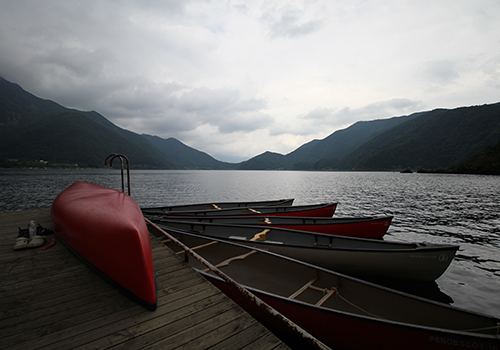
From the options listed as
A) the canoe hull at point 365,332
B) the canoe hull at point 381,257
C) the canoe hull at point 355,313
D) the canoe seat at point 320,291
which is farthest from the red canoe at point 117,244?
the canoe hull at point 381,257

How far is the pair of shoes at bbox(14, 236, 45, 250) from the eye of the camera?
525 cm

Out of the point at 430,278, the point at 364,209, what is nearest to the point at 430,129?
the point at 364,209

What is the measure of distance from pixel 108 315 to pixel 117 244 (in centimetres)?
97

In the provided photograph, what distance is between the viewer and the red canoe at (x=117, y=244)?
3.14 metres

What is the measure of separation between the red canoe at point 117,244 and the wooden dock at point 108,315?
220mm

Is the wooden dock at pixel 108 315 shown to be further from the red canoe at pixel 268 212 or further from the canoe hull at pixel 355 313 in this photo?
the red canoe at pixel 268 212

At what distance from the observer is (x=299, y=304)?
4004mm

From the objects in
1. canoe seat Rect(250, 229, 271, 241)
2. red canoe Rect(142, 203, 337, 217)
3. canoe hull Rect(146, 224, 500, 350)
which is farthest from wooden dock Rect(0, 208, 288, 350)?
red canoe Rect(142, 203, 337, 217)

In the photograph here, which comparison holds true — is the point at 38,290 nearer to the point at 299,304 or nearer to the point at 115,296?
the point at 115,296

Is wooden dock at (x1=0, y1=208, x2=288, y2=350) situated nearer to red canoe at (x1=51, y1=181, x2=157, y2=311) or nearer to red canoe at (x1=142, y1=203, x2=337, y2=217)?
red canoe at (x1=51, y1=181, x2=157, y2=311)

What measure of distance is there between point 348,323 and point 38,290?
550cm

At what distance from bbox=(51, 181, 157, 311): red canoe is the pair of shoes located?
70.8 inches

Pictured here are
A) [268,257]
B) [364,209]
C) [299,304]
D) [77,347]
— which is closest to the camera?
[77,347]

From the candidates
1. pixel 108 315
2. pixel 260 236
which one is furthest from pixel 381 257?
pixel 108 315
